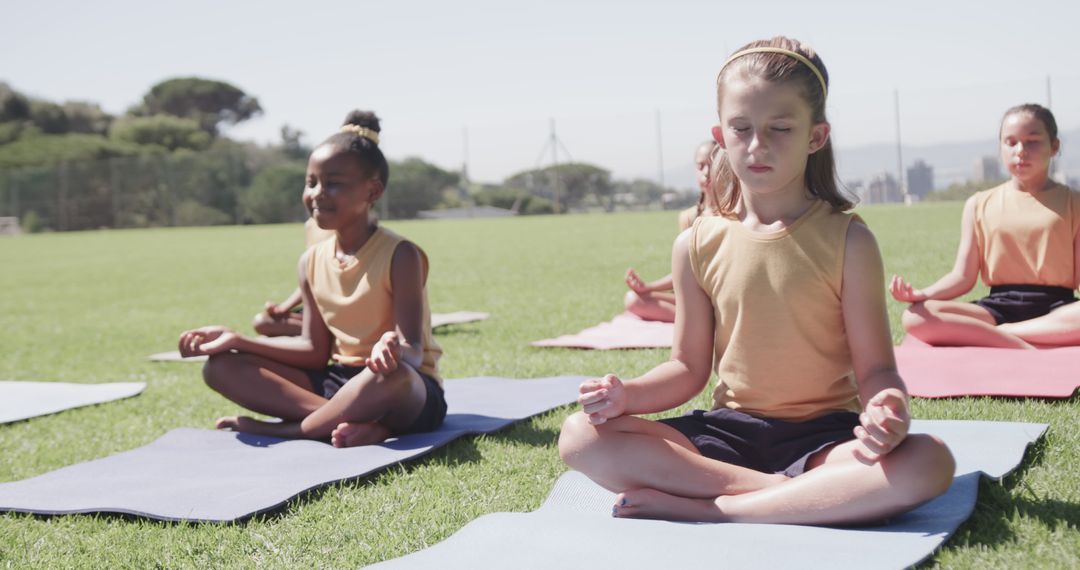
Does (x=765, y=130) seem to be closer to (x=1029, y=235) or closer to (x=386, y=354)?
(x=386, y=354)

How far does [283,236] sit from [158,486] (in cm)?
2318

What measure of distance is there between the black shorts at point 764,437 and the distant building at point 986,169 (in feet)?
83.0

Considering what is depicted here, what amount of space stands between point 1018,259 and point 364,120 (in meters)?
3.30

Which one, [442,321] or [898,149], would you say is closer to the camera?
[442,321]

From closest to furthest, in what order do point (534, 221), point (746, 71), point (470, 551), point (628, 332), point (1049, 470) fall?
point (470, 551) → point (746, 71) → point (1049, 470) → point (628, 332) → point (534, 221)

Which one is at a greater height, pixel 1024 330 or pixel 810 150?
pixel 810 150

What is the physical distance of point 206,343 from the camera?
14.5 feet

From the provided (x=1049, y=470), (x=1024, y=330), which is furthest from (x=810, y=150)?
(x=1024, y=330)

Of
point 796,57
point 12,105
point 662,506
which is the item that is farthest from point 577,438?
point 12,105

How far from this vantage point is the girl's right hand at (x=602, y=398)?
2.74 metres

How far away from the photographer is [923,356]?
16.4ft

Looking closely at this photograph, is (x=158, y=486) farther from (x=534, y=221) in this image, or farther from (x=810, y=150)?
(x=534, y=221)

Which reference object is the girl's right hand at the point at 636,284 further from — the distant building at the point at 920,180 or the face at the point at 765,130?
the distant building at the point at 920,180

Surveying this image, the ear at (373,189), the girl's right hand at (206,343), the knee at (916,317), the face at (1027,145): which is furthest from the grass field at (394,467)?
the face at (1027,145)
